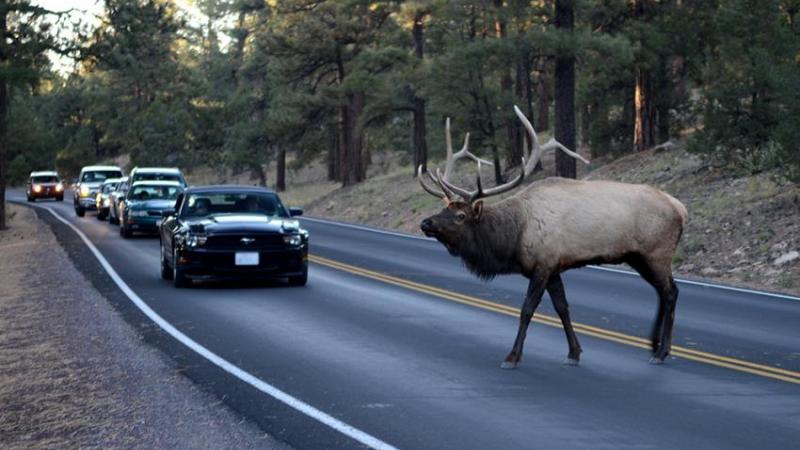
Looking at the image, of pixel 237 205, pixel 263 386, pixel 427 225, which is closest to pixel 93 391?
pixel 263 386

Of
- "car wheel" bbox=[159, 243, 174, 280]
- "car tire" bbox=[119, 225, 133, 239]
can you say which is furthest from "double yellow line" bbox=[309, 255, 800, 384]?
"car tire" bbox=[119, 225, 133, 239]

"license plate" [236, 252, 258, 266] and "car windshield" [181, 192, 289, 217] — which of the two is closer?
"license plate" [236, 252, 258, 266]

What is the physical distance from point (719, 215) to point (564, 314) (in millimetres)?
16258

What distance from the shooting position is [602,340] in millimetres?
13664

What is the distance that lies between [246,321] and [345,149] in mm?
43380

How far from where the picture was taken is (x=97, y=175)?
51375mm

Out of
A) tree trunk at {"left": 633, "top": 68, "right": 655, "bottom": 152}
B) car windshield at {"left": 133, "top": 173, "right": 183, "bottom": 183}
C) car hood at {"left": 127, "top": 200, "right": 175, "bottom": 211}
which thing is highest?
tree trunk at {"left": 633, "top": 68, "right": 655, "bottom": 152}

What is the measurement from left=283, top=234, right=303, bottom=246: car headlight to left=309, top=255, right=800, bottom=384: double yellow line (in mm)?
1887

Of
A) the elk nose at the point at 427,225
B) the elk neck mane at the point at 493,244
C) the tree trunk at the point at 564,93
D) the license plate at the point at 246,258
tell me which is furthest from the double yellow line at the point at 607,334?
the tree trunk at the point at 564,93

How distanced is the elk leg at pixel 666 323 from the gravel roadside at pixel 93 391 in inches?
176

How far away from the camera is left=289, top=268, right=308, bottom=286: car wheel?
19531 millimetres

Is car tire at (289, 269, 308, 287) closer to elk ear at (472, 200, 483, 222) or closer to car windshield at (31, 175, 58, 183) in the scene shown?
elk ear at (472, 200, 483, 222)

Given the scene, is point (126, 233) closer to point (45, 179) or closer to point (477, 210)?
point (477, 210)

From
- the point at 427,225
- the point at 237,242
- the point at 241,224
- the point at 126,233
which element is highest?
the point at 427,225
